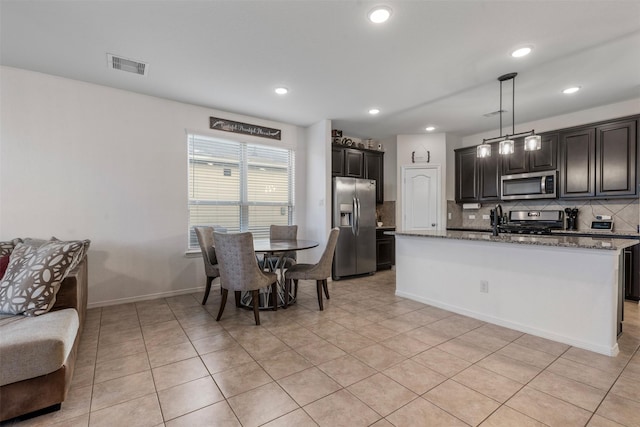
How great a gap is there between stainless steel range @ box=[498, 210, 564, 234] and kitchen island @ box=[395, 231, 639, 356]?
158 centimetres

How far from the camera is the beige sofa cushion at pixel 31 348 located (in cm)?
151

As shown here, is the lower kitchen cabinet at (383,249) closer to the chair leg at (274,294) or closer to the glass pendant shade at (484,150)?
the glass pendant shade at (484,150)

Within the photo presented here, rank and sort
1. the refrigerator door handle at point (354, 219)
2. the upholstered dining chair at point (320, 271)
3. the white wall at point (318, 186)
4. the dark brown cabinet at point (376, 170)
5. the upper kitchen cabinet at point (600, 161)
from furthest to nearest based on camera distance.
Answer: the dark brown cabinet at point (376, 170), the refrigerator door handle at point (354, 219), the white wall at point (318, 186), the upper kitchen cabinet at point (600, 161), the upholstered dining chair at point (320, 271)

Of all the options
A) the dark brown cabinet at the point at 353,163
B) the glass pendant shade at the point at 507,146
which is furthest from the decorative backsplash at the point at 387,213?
the glass pendant shade at the point at 507,146

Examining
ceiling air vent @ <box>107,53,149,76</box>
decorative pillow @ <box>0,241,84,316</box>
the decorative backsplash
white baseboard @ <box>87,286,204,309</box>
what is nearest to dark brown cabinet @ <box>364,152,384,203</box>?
the decorative backsplash

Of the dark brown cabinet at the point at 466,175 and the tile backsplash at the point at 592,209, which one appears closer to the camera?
the tile backsplash at the point at 592,209

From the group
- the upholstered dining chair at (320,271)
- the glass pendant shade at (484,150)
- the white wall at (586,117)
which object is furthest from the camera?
the white wall at (586,117)

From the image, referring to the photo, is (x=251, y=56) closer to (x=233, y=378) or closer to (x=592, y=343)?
(x=233, y=378)

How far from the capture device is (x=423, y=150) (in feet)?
18.9

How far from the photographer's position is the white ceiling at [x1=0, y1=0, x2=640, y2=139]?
2.20m

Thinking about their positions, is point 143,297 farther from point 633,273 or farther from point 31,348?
point 633,273

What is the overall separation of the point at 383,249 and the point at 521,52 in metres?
3.81

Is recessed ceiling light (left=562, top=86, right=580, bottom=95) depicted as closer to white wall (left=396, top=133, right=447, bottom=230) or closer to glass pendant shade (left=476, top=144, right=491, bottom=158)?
glass pendant shade (left=476, top=144, right=491, bottom=158)

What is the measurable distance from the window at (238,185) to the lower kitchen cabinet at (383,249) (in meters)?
1.84
